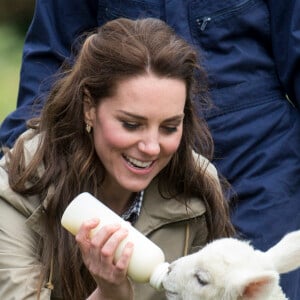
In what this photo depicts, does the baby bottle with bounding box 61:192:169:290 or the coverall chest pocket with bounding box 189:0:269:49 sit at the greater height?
the coverall chest pocket with bounding box 189:0:269:49

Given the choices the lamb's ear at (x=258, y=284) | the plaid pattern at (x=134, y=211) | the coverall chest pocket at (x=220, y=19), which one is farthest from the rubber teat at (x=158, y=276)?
the coverall chest pocket at (x=220, y=19)

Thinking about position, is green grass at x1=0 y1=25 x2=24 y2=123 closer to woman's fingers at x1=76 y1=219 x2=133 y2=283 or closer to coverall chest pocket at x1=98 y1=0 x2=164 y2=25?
coverall chest pocket at x1=98 y1=0 x2=164 y2=25

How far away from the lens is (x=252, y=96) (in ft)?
15.3

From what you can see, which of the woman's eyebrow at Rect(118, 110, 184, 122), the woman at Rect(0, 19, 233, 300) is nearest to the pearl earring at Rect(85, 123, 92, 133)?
the woman at Rect(0, 19, 233, 300)

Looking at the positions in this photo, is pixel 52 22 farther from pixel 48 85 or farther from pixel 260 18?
pixel 260 18

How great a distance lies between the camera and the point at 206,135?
4492 millimetres

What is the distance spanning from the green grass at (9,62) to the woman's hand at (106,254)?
4739 millimetres

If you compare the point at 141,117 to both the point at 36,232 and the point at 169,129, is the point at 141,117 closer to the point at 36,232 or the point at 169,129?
the point at 169,129

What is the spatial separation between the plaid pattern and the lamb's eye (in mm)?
540

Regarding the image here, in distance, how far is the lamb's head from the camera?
3.76 m

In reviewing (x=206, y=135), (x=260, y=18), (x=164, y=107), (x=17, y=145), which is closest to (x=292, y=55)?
(x=260, y=18)

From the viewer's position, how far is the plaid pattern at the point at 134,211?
14.1ft

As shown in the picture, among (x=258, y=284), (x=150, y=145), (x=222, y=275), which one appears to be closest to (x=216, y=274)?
(x=222, y=275)

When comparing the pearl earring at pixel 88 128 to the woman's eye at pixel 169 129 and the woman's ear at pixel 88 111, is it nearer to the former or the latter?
the woman's ear at pixel 88 111
